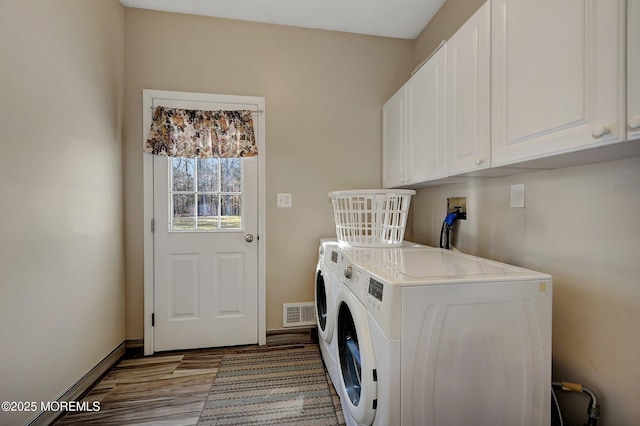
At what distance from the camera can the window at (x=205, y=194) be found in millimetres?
2180

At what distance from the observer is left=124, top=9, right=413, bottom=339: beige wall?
2127mm

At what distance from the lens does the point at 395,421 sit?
893 millimetres

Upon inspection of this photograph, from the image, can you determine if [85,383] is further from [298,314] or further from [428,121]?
[428,121]

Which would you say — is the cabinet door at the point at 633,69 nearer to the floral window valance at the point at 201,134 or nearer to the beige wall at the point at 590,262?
the beige wall at the point at 590,262

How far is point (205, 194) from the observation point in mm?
2215

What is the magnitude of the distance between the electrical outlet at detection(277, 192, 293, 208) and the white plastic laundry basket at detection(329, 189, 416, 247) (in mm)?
572

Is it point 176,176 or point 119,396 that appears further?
point 176,176

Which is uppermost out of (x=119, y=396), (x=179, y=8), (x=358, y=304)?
(x=179, y=8)

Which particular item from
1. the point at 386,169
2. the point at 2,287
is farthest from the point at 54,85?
the point at 386,169

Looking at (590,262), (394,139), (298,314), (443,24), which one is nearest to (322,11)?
(443,24)

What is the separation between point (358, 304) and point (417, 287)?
1.02ft

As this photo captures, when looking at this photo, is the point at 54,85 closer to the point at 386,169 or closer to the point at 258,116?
the point at 258,116

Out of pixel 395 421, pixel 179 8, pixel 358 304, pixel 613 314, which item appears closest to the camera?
pixel 395 421

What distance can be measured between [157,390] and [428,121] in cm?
235
